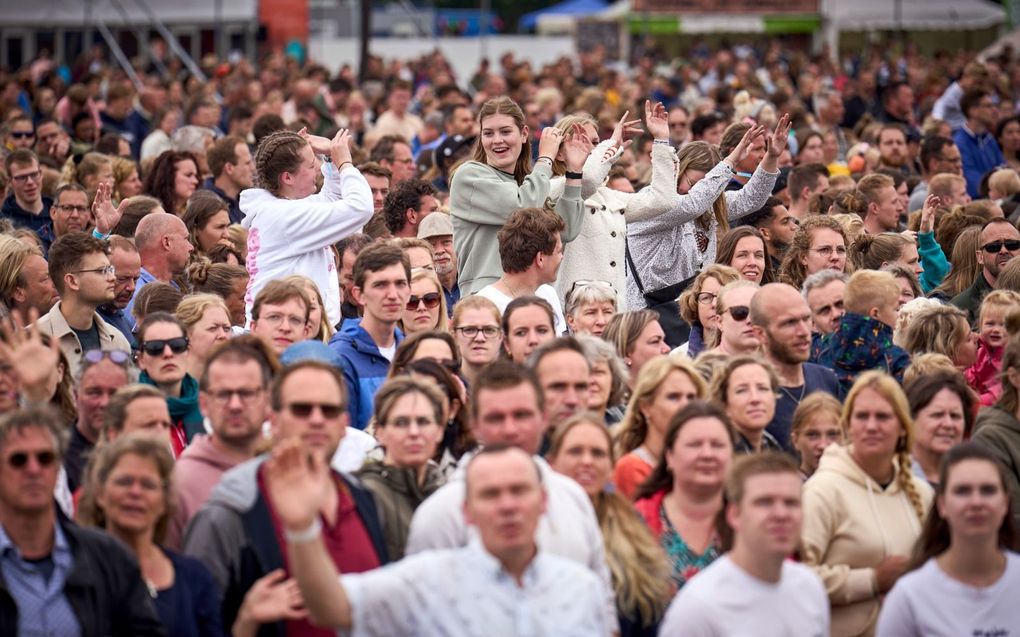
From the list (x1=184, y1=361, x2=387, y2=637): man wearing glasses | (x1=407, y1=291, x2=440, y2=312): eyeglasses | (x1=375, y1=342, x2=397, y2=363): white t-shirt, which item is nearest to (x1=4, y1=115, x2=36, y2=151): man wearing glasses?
(x1=407, y1=291, x2=440, y2=312): eyeglasses

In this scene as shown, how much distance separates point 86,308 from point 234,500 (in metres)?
3.65

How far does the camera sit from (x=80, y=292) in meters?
8.83

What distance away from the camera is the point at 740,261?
9.84 m

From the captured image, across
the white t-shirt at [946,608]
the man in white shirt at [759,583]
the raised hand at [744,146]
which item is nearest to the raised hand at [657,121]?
the raised hand at [744,146]

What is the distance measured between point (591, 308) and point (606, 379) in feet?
4.21

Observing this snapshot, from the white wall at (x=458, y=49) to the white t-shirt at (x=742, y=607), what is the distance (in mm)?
32314

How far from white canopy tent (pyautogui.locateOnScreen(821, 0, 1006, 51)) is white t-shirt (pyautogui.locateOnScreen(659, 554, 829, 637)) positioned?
115 feet

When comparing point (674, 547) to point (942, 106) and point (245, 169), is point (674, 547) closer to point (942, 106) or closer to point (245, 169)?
point (245, 169)

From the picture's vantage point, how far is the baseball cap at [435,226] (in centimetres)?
1046

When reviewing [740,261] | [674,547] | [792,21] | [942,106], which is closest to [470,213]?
[740,261]

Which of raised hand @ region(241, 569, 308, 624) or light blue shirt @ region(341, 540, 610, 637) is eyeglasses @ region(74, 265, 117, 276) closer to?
raised hand @ region(241, 569, 308, 624)

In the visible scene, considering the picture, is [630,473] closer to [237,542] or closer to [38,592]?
[237,542]

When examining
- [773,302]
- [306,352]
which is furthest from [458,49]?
[306,352]

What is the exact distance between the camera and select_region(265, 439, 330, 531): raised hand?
4.99 m
